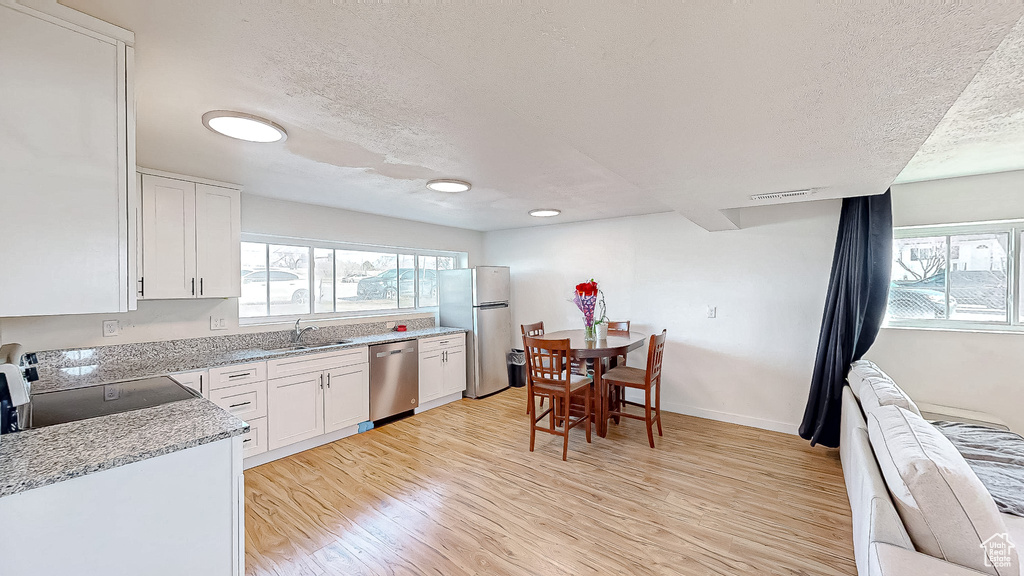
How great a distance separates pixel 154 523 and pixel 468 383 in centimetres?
379

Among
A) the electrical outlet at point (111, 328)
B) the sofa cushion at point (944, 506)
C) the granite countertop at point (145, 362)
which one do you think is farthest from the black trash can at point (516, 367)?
the sofa cushion at point (944, 506)

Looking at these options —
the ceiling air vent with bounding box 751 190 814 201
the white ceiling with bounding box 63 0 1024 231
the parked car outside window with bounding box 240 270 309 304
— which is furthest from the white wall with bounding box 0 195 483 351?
the ceiling air vent with bounding box 751 190 814 201

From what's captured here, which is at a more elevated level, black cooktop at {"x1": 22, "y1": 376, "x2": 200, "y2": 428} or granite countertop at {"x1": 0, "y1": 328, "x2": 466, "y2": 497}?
granite countertop at {"x1": 0, "y1": 328, "x2": 466, "y2": 497}

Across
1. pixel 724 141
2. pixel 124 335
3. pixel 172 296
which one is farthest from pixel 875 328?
pixel 124 335

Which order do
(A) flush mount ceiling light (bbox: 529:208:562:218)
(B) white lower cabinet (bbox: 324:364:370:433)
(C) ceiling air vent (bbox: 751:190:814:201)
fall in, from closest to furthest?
(C) ceiling air vent (bbox: 751:190:814:201) < (B) white lower cabinet (bbox: 324:364:370:433) < (A) flush mount ceiling light (bbox: 529:208:562:218)

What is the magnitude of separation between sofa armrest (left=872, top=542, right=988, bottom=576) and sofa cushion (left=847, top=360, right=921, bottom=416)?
39.0 inches

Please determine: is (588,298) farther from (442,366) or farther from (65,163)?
(65,163)

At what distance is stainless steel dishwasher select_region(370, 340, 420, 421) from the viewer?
152 inches

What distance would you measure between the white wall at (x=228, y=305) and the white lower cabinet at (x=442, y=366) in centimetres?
85

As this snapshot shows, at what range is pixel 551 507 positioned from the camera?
8.11ft

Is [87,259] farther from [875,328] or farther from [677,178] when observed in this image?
[875,328]

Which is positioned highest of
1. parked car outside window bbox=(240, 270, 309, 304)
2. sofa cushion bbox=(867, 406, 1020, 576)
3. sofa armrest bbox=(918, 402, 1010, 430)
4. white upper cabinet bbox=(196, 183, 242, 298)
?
white upper cabinet bbox=(196, 183, 242, 298)

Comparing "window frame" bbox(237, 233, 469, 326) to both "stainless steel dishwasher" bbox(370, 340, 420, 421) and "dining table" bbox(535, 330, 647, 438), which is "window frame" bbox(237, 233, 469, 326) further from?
"dining table" bbox(535, 330, 647, 438)

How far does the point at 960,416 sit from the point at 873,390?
137cm
